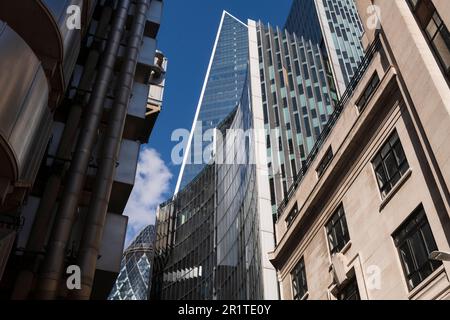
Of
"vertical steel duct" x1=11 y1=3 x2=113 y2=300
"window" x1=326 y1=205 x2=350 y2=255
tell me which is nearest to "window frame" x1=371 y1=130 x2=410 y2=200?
"window" x1=326 y1=205 x2=350 y2=255

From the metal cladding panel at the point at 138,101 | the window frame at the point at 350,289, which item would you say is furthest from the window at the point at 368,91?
the metal cladding panel at the point at 138,101

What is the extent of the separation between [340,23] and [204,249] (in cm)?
5603

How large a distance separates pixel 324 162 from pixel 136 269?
132 meters

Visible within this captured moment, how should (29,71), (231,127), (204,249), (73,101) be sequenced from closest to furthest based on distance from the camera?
1. (29,71)
2. (73,101)
3. (204,249)
4. (231,127)

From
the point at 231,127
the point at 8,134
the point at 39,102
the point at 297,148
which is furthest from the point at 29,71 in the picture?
the point at 231,127

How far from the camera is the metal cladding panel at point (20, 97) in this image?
9.51 metres

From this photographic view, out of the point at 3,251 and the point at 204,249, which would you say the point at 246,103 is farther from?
the point at 3,251

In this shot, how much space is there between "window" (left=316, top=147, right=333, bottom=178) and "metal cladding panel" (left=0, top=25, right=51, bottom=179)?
51.1 feet

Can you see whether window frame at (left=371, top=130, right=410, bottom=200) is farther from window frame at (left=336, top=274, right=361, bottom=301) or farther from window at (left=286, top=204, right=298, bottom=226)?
window at (left=286, top=204, right=298, bottom=226)

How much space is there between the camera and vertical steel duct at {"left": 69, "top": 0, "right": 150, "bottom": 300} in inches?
613

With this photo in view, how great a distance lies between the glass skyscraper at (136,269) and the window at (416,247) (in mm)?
131460

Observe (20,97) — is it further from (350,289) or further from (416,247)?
(350,289)

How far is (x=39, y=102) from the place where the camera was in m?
11.0

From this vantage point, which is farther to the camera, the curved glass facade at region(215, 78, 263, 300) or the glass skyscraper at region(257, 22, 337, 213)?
the glass skyscraper at region(257, 22, 337, 213)
